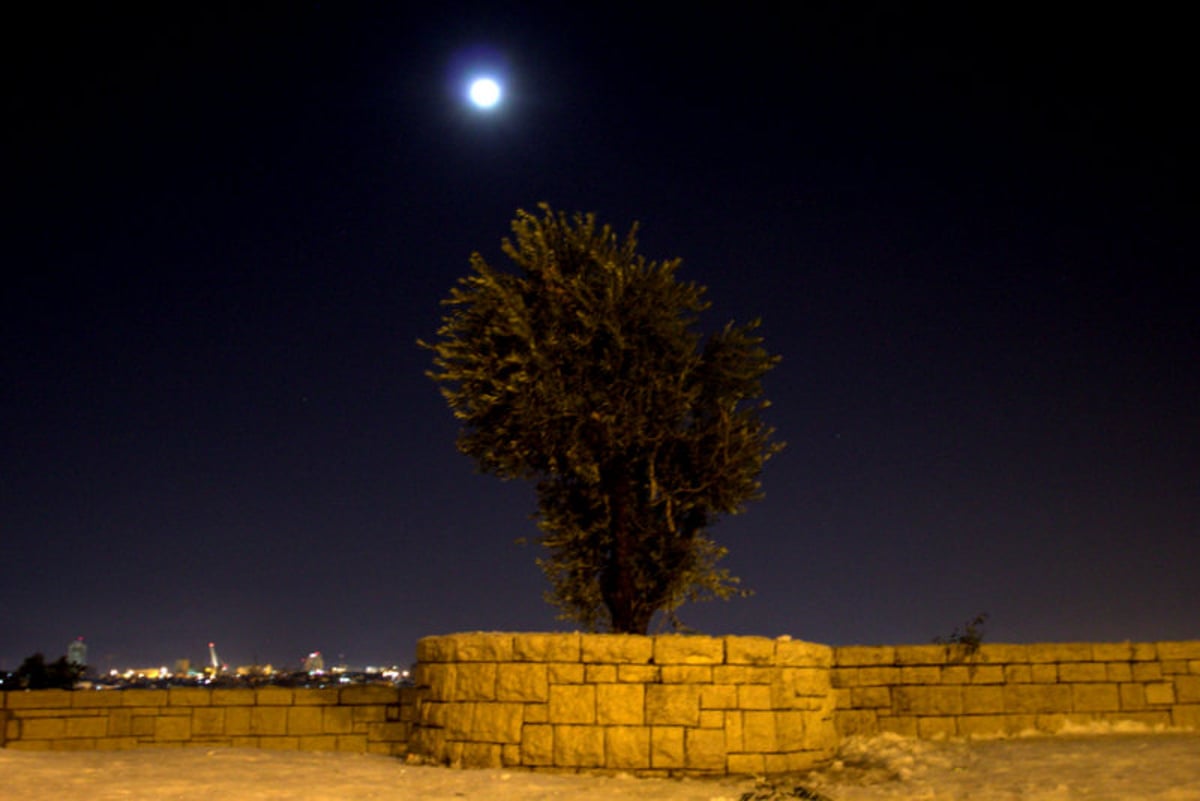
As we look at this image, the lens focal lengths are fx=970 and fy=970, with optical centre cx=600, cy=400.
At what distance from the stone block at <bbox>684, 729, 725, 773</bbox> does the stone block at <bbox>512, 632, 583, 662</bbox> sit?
142cm

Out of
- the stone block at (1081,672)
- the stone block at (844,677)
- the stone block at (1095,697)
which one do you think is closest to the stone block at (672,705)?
the stone block at (844,677)

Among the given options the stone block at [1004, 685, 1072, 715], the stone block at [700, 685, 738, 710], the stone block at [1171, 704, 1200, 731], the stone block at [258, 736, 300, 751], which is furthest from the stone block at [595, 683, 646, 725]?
the stone block at [1171, 704, 1200, 731]

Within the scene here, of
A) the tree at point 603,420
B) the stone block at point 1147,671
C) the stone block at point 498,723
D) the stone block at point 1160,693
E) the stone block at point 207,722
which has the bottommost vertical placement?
the stone block at point 207,722

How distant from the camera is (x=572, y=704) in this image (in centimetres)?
1000

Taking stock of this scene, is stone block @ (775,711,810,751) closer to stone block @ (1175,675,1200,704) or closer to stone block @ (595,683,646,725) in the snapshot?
stone block @ (595,683,646,725)

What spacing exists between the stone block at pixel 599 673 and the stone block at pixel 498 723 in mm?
757

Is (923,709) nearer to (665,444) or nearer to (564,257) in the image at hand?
(665,444)

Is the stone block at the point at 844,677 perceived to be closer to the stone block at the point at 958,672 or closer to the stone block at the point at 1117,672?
the stone block at the point at 958,672

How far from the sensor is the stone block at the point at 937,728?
1192 centimetres

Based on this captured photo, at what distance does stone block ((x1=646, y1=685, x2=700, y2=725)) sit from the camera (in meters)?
9.93

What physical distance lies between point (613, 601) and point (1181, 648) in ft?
23.8

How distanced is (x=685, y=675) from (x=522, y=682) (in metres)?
1.70

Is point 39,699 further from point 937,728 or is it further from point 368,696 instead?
point 937,728

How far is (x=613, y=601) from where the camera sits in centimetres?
1308
